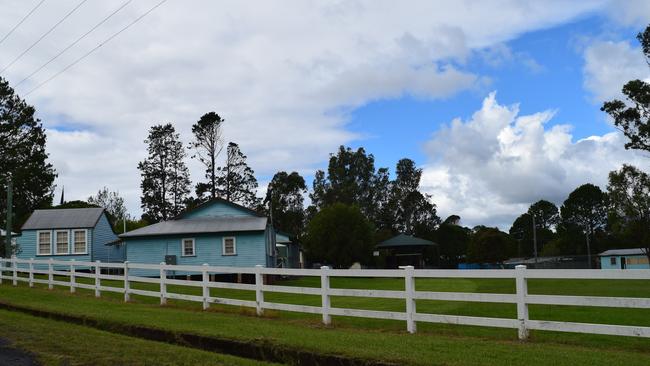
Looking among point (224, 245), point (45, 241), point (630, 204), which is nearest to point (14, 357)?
point (224, 245)

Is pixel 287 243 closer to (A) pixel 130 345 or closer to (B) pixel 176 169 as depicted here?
(B) pixel 176 169

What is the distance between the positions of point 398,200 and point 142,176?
122 feet

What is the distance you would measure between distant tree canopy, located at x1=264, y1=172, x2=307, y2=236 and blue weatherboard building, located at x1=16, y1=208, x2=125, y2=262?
4064 cm

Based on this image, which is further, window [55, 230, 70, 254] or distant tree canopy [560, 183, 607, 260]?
distant tree canopy [560, 183, 607, 260]

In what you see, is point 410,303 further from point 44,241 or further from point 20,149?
point 20,149

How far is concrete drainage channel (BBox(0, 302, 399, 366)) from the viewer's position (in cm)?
885

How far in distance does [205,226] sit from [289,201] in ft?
163

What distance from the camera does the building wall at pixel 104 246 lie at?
137ft

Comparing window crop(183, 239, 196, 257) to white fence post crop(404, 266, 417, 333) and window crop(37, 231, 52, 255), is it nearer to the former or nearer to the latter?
window crop(37, 231, 52, 255)

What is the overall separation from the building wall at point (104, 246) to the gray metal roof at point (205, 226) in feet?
18.4

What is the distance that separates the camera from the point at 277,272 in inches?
578

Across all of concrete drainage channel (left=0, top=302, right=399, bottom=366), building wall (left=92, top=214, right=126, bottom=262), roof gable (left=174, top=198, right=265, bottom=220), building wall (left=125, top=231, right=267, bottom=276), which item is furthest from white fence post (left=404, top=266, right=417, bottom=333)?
building wall (left=92, top=214, right=126, bottom=262)

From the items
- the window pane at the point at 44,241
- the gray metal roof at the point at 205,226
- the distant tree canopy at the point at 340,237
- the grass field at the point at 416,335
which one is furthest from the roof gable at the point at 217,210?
the grass field at the point at 416,335

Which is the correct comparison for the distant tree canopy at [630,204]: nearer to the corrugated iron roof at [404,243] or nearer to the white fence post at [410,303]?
the corrugated iron roof at [404,243]
